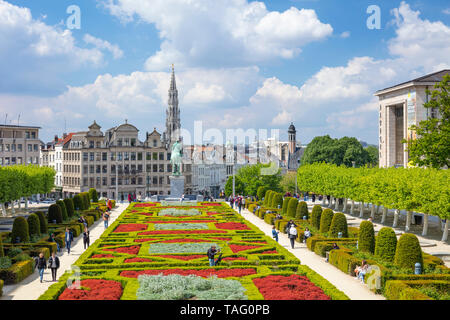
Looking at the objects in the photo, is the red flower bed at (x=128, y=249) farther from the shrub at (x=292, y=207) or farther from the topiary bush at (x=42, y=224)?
the shrub at (x=292, y=207)

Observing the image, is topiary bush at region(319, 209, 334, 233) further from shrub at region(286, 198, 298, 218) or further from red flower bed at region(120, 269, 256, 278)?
red flower bed at region(120, 269, 256, 278)

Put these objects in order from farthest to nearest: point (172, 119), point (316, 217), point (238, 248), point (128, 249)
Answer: point (172, 119), point (316, 217), point (238, 248), point (128, 249)

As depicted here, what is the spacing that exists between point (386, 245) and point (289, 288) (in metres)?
9.56

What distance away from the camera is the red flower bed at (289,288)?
21281 mm

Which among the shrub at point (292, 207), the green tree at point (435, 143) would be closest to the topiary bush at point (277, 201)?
the shrub at point (292, 207)

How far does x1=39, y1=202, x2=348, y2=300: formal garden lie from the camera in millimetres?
21688

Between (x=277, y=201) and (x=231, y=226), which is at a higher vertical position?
(x=277, y=201)

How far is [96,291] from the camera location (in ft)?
72.7

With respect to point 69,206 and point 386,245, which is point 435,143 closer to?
point 386,245

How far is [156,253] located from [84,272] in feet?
21.5

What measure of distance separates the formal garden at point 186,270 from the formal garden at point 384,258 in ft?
8.36

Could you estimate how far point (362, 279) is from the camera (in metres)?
25.6

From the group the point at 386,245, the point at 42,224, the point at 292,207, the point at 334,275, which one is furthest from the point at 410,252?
the point at 42,224
